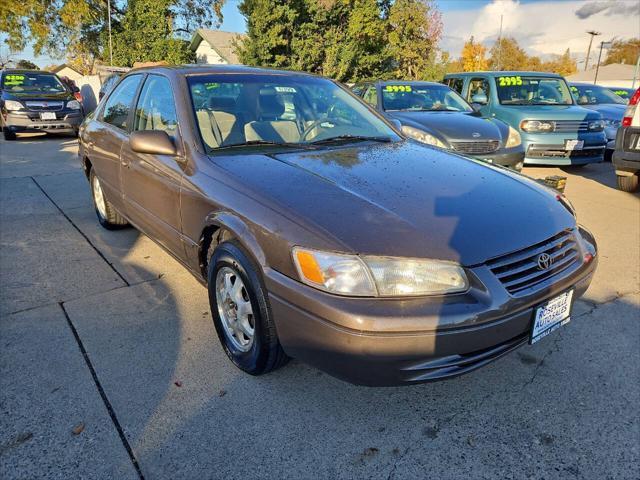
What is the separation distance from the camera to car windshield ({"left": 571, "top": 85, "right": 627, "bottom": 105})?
1095 centimetres

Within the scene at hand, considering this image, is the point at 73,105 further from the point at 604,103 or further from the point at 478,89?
the point at 604,103

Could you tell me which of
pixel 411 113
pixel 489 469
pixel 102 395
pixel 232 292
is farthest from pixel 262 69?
pixel 411 113

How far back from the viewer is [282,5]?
2459 cm

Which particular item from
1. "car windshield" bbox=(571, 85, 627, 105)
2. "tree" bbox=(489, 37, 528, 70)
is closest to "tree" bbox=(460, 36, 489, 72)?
"tree" bbox=(489, 37, 528, 70)

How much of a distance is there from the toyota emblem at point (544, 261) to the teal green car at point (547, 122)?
6308 mm

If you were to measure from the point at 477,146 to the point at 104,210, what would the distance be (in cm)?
461

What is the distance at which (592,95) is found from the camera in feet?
37.0

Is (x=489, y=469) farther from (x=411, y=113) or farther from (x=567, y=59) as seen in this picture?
(x=567, y=59)

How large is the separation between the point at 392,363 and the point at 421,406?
611 mm

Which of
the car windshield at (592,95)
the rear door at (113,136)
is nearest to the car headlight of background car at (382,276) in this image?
the rear door at (113,136)

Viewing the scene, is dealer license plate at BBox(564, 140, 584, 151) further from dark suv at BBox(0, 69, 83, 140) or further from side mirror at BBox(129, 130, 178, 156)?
dark suv at BBox(0, 69, 83, 140)

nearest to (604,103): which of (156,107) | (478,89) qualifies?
(478,89)

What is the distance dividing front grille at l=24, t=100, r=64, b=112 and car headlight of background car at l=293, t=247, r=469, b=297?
12.2m

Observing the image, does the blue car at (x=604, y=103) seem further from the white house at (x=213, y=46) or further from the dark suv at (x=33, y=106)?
the white house at (x=213, y=46)
